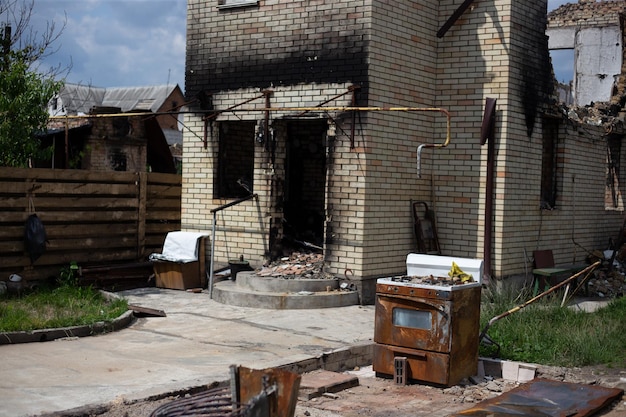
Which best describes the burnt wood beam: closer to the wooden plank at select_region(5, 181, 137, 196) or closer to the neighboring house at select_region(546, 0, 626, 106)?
the wooden plank at select_region(5, 181, 137, 196)

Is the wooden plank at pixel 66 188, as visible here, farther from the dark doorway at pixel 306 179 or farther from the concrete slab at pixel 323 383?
the concrete slab at pixel 323 383

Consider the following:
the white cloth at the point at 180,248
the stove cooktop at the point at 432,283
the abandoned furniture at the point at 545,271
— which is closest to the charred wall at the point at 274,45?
the white cloth at the point at 180,248

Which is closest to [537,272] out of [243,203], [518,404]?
[243,203]

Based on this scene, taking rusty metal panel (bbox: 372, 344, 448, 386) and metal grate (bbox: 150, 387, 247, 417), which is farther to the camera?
rusty metal panel (bbox: 372, 344, 448, 386)

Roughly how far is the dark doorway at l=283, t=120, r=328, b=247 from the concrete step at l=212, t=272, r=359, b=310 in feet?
8.27

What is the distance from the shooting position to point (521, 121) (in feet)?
41.0

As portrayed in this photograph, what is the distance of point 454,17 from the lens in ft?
40.3

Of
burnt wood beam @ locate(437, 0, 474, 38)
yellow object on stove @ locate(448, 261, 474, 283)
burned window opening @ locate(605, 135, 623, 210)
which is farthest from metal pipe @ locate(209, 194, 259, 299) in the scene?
burned window opening @ locate(605, 135, 623, 210)

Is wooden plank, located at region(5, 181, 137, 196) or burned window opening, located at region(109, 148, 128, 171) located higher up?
burned window opening, located at region(109, 148, 128, 171)

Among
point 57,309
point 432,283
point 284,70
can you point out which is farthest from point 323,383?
point 284,70

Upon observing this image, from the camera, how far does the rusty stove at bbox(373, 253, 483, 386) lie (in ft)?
24.5

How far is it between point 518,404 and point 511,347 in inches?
75.3

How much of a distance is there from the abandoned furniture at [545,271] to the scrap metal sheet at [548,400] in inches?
171

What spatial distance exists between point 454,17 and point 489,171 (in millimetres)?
2627
